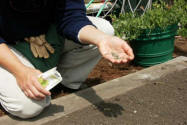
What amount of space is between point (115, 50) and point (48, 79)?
447 mm

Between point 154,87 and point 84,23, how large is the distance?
3.08 feet

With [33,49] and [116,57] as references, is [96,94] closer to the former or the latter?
[33,49]

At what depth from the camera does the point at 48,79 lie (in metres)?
1.65

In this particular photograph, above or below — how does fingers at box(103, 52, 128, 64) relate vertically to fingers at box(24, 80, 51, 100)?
above

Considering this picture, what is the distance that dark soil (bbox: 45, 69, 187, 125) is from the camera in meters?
1.89

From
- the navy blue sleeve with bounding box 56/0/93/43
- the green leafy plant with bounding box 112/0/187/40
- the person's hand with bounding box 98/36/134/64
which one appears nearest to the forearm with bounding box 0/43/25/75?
the navy blue sleeve with bounding box 56/0/93/43

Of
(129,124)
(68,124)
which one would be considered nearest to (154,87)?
(129,124)

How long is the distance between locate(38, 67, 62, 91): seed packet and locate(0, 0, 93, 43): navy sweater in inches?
10.4

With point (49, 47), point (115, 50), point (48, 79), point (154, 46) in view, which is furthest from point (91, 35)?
point (154, 46)

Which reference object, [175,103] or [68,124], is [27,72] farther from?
[175,103]

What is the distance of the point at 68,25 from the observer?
1841 millimetres

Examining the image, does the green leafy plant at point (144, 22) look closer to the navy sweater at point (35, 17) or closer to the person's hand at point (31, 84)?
the navy sweater at point (35, 17)

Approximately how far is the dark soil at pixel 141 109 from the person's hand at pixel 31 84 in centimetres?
32

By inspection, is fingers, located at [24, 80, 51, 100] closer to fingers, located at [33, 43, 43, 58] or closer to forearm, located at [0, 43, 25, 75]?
forearm, located at [0, 43, 25, 75]
